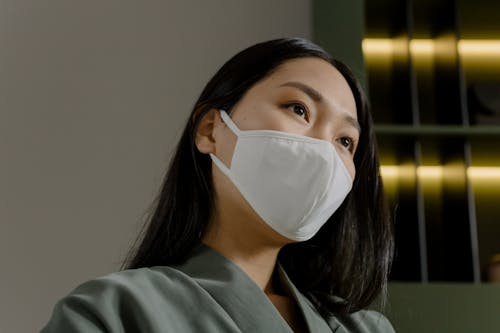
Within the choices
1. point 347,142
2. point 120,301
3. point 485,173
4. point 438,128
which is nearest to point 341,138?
point 347,142

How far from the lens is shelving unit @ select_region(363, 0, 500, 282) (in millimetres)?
2215

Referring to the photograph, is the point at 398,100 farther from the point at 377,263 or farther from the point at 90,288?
the point at 90,288

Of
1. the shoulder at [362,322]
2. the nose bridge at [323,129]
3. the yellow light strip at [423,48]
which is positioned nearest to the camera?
the nose bridge at [323,129]

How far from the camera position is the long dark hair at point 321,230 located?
159 centimetres

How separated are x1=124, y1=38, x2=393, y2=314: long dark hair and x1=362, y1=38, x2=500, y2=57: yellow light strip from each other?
851 millimetres

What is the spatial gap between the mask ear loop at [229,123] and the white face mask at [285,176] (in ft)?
0.08

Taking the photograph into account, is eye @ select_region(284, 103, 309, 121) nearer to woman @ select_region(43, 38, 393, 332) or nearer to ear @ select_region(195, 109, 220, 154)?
woman @ select_region(43, 38, 393, 332)

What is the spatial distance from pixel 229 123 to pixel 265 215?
0.62 ft

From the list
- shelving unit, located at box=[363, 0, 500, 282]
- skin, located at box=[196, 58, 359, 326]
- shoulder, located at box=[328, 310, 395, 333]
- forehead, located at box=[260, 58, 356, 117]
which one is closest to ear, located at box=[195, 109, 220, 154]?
skin, located at box=[196, 58, 359, 326]

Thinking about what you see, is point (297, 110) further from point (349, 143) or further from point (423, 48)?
point (423, 48)

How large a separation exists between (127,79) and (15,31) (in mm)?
370

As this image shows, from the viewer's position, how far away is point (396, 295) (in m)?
1.96

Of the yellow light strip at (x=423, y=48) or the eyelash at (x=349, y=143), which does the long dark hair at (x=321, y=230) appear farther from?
the yellow light strip at (x=423, y=48)

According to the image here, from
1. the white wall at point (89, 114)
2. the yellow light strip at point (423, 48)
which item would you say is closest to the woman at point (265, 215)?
the white wall at point (89, 114)
